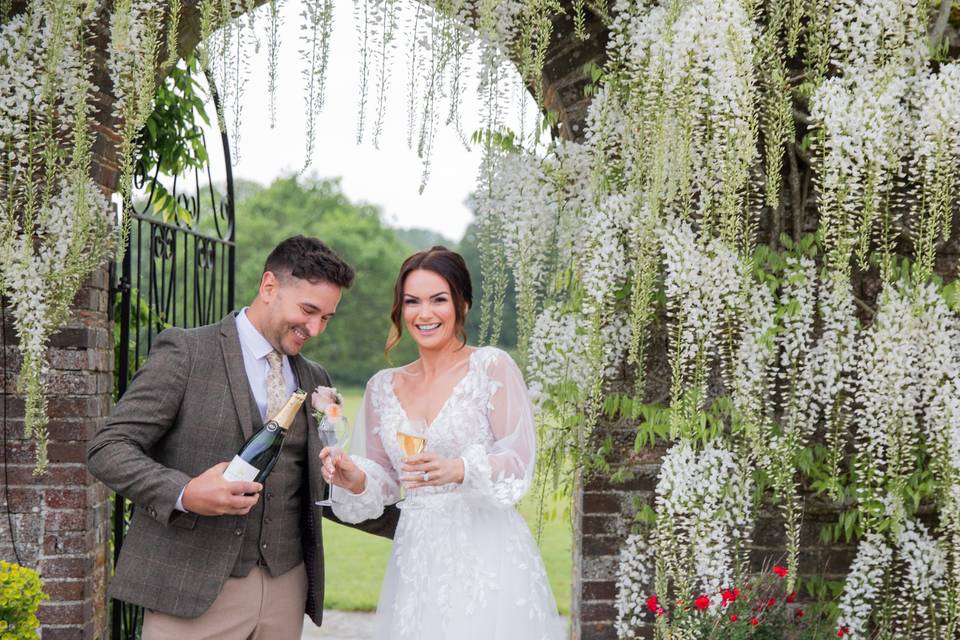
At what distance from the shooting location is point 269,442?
232 cm

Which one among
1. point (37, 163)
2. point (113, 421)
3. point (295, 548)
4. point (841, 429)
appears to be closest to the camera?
point (113, 421)

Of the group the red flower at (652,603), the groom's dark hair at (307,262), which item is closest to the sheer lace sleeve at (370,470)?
the groom's dark hair at (307,262)

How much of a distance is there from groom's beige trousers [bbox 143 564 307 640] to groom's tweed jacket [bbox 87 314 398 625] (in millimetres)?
51

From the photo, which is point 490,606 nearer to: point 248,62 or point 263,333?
point 263,333

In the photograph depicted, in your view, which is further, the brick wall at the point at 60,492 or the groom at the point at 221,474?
the brick wall at the point at 60,492

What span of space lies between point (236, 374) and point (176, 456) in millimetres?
232

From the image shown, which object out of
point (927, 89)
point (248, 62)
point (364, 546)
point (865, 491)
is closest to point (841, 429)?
point (865, 491)

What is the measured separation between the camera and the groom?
2.24 metres

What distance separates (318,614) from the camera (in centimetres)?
250

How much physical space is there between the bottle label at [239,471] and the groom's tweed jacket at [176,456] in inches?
5.0

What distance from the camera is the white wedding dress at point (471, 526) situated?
7.90 feet

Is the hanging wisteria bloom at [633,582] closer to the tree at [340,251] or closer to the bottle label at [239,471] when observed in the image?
the bottle label at [239,471]

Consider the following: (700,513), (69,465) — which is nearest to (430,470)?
(700,513)

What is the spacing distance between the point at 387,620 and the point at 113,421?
82cm
